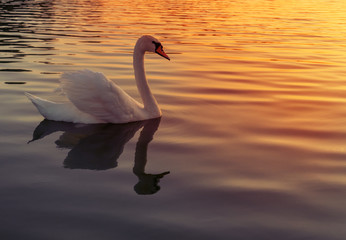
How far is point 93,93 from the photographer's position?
8.47 metres

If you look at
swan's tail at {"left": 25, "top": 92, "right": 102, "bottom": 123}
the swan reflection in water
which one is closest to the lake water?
the swan reflection in water

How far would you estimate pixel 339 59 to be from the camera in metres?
16.8

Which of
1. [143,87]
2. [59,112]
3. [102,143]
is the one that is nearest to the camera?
[102,143]

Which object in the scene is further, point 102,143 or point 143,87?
point 143,87

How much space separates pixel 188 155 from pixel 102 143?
4.35 ft

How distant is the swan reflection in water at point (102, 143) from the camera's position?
6.76m

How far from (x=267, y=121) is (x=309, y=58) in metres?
8.20

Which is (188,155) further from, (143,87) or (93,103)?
(143,87)

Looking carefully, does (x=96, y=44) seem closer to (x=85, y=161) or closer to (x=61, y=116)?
(x=61, y=116)

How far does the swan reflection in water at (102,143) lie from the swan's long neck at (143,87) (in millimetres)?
196

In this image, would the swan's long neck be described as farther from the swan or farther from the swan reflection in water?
the swan reflection in water

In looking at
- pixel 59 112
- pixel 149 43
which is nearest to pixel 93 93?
pixel 59 112

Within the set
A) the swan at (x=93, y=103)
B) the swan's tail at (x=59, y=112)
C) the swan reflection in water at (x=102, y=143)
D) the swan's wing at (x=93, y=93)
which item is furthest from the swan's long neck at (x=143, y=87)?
the swan's tail at (x=59, y=112)

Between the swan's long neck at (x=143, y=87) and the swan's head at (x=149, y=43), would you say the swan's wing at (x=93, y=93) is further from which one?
the swan's head at (x=149, y=43)
